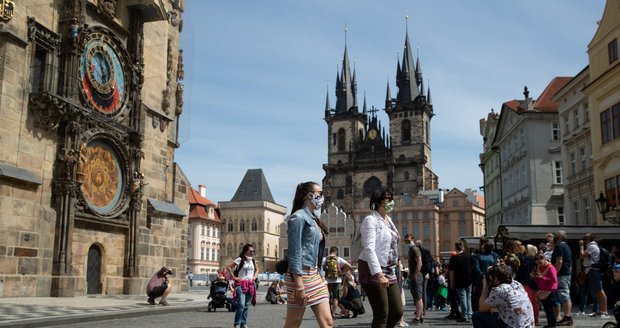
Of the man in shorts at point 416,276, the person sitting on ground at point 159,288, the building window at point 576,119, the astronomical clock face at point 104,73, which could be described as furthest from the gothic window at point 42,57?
the building window at point 576,119

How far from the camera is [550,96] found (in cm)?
4147

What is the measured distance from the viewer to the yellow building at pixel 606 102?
984 inches

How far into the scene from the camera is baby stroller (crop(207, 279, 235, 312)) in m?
16.7

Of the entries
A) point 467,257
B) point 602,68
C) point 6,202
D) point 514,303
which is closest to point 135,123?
point 6,202

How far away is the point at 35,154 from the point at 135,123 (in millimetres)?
5001

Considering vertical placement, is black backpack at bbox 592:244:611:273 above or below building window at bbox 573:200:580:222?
below

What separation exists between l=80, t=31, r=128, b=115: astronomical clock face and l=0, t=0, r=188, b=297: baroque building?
0.03 m

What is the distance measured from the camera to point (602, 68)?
2669 cm

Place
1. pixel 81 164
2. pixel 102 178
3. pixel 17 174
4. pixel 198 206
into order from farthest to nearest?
pixel 198 206, pixel 102 178, pixel 81 164, pixel 17 174

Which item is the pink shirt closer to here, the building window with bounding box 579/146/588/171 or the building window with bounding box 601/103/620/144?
the building window with bounding box 601/103/620/144

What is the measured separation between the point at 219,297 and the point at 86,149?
6128 millimetres

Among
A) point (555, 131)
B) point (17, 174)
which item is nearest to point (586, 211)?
point (555, 131)

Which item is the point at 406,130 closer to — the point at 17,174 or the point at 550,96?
the point at 550,96

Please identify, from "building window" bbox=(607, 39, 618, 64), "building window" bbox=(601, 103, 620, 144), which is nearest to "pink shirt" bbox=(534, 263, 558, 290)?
"building window" bbox=(601, 103, 620, 144)
